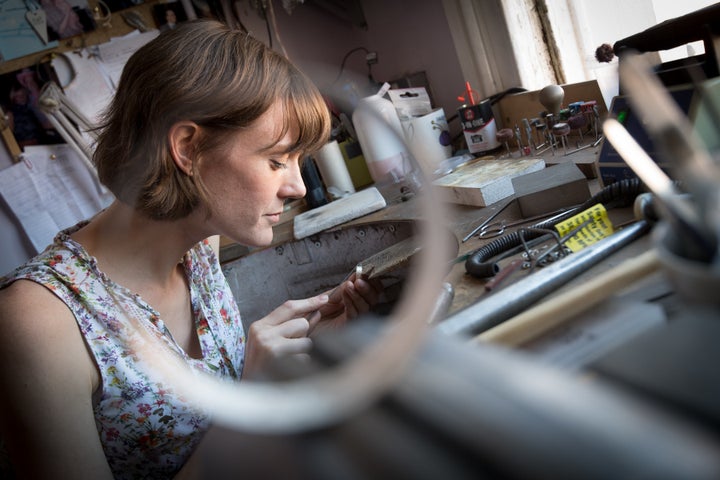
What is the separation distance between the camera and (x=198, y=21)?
1097 millimetres

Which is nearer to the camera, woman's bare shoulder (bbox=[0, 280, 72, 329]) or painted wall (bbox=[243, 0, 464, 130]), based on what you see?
woman's bare shoulder (bbox=[0, 280, 72, 329])

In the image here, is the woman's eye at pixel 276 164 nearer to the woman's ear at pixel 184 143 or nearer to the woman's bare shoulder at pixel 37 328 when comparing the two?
the woman's ear at pixel 184 143

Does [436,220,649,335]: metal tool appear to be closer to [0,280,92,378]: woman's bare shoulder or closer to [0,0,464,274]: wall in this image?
[0,280,92,378]: woman's bare shoulder

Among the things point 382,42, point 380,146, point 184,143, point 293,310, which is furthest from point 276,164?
point 382,42

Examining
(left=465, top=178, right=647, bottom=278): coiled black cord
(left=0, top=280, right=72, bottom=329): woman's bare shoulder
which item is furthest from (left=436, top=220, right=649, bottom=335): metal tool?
(left=0, top=280, right=72, bottom=329): woman's bare shoulder

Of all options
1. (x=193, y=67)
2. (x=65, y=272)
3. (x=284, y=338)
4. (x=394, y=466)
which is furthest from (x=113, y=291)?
(x=394, y=466)

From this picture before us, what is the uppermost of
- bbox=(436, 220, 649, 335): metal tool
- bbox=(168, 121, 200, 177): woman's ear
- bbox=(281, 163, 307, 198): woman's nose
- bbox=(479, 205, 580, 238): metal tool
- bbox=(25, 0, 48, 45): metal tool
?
bbox=(25, 0, 48, 45): metal tool

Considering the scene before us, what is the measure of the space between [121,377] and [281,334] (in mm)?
310

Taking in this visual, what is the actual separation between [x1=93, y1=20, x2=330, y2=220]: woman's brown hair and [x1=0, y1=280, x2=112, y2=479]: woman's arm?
0.32 meters

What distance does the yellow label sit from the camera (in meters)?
0.92

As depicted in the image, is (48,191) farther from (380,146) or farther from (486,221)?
(486,221)

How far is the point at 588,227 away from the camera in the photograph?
0.96m

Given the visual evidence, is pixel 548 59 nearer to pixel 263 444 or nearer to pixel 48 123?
pixel 263 444

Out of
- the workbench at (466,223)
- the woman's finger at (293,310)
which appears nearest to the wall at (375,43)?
the workbench at (466,223)
